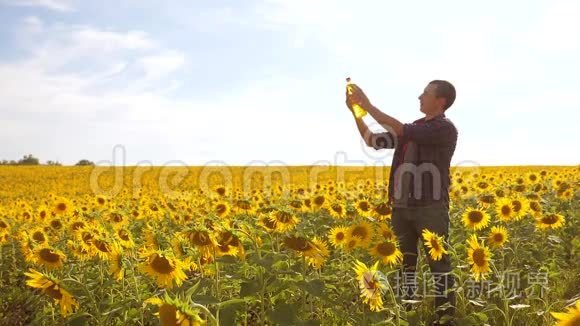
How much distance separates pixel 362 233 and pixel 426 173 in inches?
31.1

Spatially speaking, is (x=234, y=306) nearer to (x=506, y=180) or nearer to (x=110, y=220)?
(x=110, y=220)

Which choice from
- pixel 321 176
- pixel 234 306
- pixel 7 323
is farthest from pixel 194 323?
pixel 321 176

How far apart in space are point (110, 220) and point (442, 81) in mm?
3673

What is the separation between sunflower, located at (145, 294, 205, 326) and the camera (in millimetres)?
2109

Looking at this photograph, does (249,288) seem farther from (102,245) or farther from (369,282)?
(102,245)

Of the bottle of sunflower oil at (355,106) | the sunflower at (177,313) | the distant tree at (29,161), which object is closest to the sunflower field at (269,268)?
the sunflower at (177,313)

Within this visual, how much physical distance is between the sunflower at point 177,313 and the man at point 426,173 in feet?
9.92

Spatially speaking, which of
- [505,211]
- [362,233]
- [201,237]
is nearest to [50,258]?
[201,237]

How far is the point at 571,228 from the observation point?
29.9 feet

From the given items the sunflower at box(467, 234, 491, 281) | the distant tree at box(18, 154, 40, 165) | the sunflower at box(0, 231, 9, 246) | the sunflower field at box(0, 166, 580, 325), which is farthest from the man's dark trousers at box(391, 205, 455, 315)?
the distant tree at box(18, 154, 40, 165)

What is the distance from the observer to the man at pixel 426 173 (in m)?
4.90

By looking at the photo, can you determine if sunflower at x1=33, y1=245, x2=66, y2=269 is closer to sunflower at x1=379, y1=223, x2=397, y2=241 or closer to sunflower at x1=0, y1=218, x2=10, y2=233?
sunflower at x1=379, y1=223, x2=397, y2=241

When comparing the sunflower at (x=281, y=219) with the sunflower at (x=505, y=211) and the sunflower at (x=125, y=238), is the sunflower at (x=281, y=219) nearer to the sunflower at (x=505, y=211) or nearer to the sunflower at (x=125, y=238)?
the sunflower at (x=125, y=238)

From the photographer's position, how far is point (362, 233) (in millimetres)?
4770
